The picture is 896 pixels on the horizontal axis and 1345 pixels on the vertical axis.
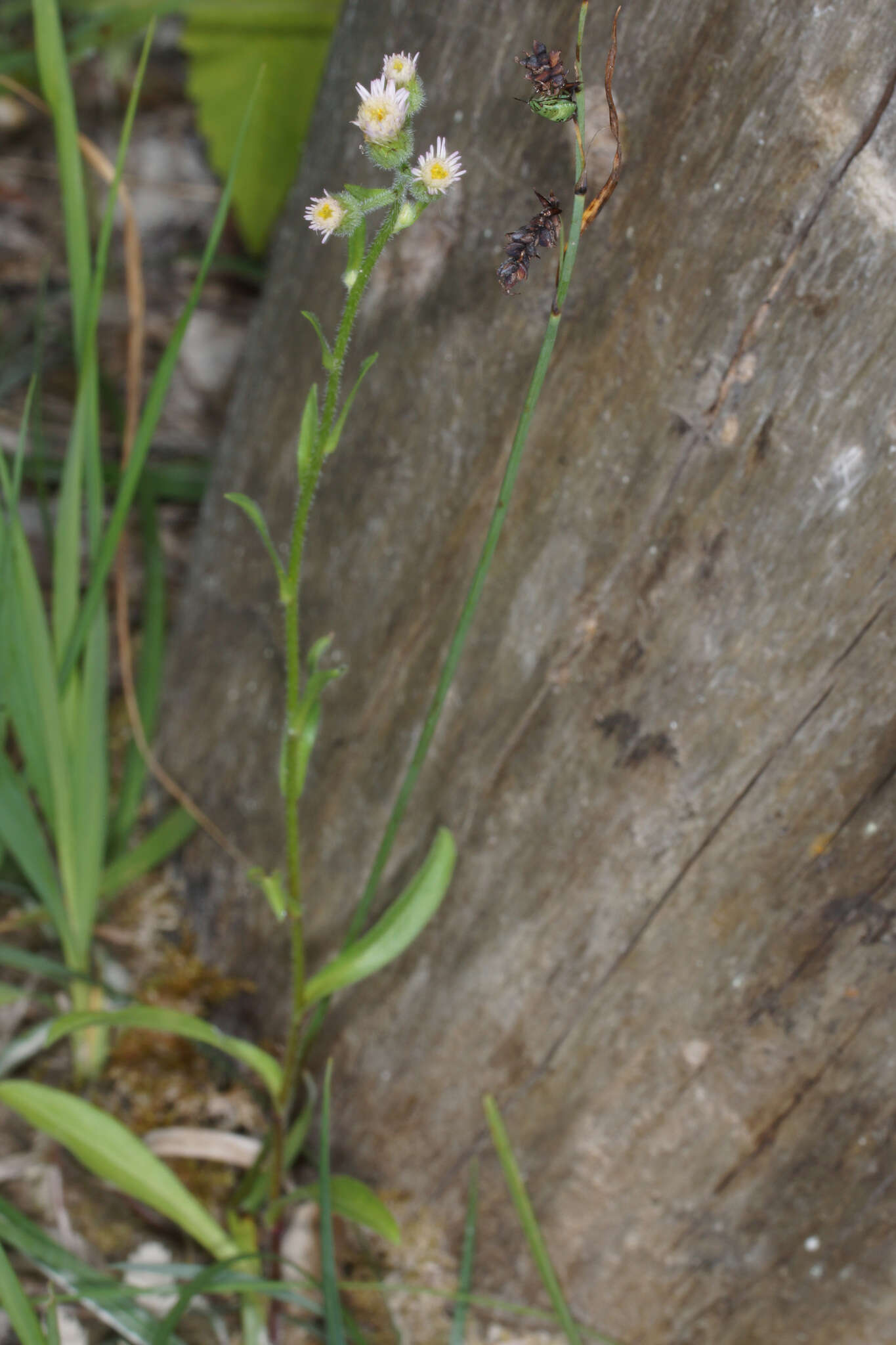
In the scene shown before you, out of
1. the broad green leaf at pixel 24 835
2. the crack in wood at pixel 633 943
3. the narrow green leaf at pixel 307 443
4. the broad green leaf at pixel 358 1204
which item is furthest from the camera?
the broad green leaf at pixel 24 835

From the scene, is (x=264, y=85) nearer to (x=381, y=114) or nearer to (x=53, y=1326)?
(x=381, y=114)

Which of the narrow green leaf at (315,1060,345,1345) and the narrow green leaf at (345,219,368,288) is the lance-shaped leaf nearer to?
the narrow green leaf at (315,1060,345,1345)

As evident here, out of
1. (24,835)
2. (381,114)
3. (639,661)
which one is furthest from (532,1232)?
(381,114)

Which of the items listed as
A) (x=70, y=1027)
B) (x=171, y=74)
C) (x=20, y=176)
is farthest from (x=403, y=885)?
(x=171, y=74)

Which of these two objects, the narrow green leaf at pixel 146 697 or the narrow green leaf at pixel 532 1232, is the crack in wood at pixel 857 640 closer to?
the narrow green leaf at pixel 532 1232

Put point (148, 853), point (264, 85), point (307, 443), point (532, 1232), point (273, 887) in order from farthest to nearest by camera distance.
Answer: point (264, 85) < point (148, 853) < point (532, 1232) < point (273, 887) < point (307, 443)

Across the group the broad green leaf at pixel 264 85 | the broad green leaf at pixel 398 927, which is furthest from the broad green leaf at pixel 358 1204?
the broad green leaf at pixel 264 85
